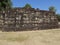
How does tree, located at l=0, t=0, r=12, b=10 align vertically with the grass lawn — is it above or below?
above

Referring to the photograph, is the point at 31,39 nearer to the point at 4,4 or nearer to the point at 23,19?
the point at 23,19

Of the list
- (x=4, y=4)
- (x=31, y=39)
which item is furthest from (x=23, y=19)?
(x=4, y=4)

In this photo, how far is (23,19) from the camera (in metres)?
17.9

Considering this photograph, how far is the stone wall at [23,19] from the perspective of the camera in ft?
58.0

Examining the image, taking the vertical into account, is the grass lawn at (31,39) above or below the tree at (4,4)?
below

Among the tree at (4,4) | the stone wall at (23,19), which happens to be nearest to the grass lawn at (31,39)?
the stone wall at (23,19)

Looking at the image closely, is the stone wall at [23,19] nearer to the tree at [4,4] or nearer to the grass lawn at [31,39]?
the grass lawn at [31,39]

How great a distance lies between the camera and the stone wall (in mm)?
17672

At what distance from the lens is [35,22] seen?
18.2m

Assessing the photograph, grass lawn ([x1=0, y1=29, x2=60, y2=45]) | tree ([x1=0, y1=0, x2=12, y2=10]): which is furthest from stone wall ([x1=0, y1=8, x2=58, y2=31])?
tree ([x1=0, y1=0, x2=12, y2=10])

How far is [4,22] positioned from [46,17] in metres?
4.28

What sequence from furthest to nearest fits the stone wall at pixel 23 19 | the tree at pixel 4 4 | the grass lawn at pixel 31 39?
the tree at pixel 4 4 → the stone wall at pixel 23 19 → the grass lawn at pixel 31 39

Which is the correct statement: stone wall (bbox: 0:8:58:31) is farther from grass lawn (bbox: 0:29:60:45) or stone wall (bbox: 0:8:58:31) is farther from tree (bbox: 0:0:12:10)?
tree (bbox: 0:0:12:10)

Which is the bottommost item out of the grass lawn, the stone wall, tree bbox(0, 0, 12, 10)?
the grass lawn
